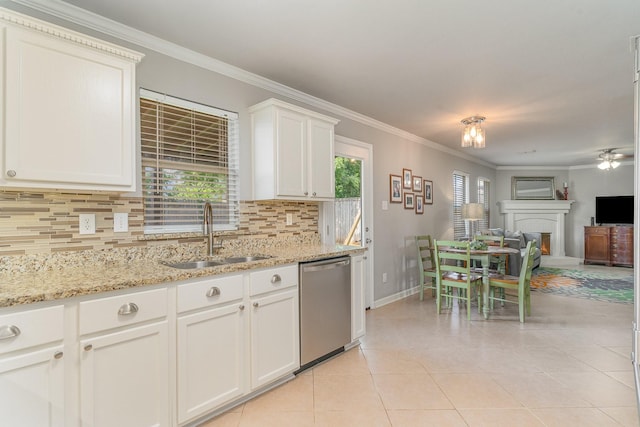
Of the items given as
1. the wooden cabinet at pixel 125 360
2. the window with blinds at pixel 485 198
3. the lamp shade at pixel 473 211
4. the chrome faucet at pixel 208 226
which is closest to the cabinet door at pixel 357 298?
the chrome faucet at pixel 208 226

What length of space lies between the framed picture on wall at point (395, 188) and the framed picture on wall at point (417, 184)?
17.0 inches

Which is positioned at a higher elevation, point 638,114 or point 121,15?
point 121,15

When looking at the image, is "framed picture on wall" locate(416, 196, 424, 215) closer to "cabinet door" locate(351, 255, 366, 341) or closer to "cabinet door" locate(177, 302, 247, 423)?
"cabinet door" locate(351, 255, 366, 341)

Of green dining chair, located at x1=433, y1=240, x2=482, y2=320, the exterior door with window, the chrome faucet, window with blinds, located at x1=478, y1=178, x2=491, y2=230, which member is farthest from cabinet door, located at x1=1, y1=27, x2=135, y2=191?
window with blinds, located at x1=478, y1=178, x2=491, y2=230

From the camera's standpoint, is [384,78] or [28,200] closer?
[28,200]

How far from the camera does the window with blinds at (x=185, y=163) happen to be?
2459mm

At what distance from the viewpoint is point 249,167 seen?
3021 mm

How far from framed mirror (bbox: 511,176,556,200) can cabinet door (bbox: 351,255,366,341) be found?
24.0 ft

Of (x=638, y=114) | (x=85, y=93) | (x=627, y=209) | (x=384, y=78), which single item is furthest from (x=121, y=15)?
(x=627, y=209)

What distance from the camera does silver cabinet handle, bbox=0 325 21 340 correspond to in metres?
1.31

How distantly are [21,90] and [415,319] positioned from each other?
3867 mm

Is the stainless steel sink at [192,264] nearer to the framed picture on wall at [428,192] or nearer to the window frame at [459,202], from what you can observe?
the framed picture on wall at [428,192]

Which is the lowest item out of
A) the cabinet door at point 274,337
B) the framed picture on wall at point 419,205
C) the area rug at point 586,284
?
the area rug at point 586,284

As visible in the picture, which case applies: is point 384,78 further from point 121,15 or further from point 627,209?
point 627,209
